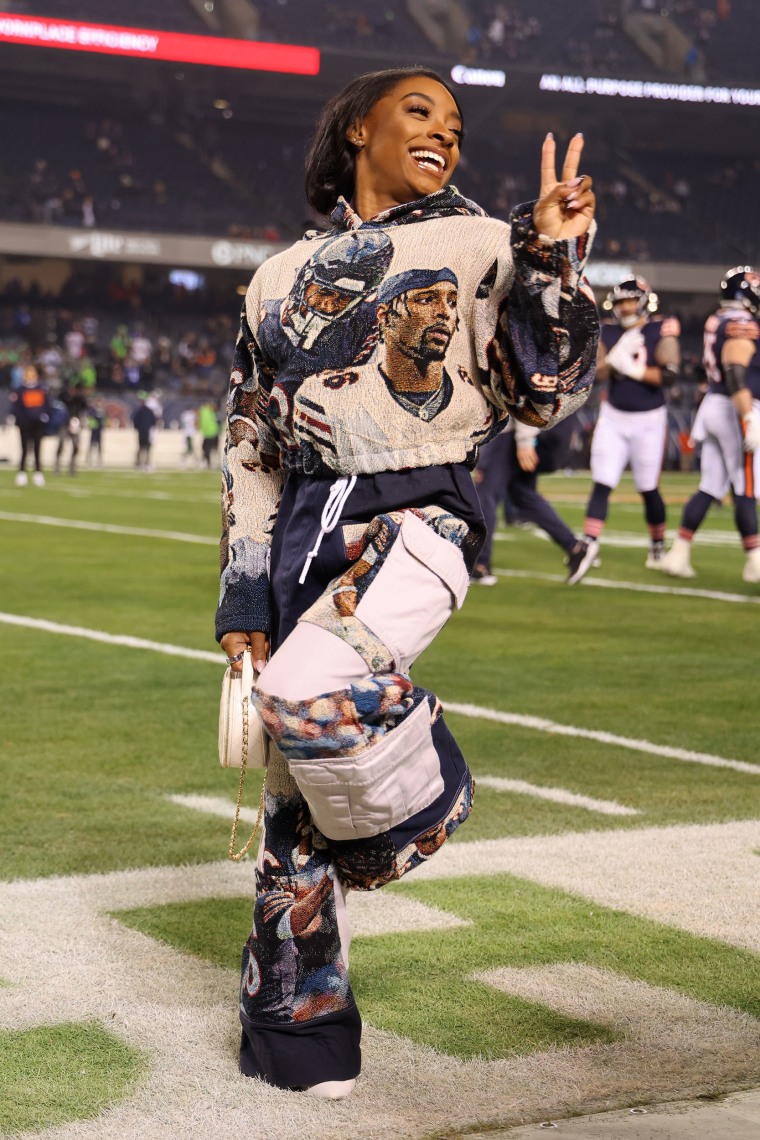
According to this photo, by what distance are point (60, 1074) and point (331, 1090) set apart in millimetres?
471

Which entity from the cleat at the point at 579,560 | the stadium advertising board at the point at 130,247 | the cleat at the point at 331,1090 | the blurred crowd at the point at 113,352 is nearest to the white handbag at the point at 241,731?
the cleat at the point at 331,1090

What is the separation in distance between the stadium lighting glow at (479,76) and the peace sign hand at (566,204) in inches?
1762

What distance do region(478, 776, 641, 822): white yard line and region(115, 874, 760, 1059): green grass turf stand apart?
89 centimetres

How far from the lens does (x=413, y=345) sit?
2674 mm

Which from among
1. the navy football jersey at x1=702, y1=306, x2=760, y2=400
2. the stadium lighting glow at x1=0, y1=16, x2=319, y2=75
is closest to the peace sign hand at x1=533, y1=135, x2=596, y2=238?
the navy football jersey at x1=702, y1=306, x2=760, y2=400

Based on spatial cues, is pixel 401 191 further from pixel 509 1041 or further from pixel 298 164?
pixel 298 164

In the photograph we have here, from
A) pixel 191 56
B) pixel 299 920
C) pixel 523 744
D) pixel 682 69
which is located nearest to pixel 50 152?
pixel 191 56

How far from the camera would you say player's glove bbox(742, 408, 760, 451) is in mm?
11289

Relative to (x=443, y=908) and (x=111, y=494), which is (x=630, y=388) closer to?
(x=443, y=908)

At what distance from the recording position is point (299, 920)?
2.77 metres

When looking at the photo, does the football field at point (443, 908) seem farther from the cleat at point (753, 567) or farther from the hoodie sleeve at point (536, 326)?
the cleat at point (753, 567)

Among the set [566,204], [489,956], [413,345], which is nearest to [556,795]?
[489,956]

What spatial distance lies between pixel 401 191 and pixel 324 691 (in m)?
0.93

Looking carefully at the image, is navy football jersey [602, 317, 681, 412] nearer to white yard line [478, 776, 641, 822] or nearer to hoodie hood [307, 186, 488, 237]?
white yard line [478, 776, 641, 822]
